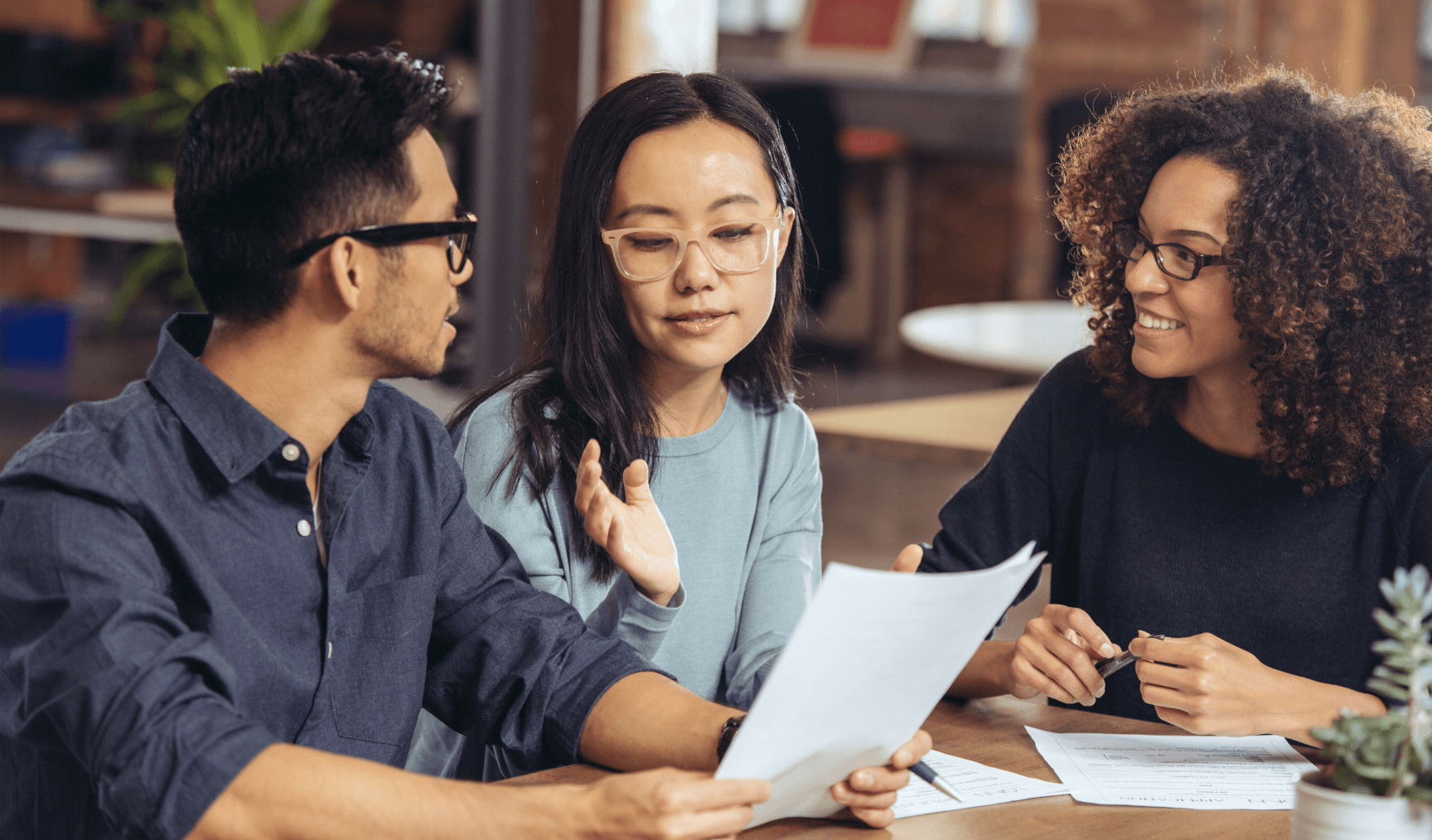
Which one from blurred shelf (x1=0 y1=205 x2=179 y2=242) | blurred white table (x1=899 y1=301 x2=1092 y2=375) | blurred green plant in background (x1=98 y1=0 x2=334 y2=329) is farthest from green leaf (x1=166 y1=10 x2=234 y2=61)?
blurred white table (x1=899 y1=301 x2=1092 y2=375)

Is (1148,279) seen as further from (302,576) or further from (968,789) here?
(302,576)

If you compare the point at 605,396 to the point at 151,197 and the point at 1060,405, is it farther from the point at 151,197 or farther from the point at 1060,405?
the point at 151,197

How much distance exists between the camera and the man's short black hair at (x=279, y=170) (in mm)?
1148

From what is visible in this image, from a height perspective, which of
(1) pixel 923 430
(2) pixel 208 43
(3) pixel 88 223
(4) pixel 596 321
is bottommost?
(1) pixel 923 430

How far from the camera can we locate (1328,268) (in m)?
1.44

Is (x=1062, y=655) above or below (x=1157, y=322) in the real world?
below

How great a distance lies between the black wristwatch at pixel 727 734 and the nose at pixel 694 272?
492 millimetres

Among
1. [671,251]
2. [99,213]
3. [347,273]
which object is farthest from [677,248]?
[99,213]

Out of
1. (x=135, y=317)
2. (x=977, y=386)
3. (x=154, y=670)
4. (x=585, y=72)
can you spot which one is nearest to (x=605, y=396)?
(x=154, y=670)

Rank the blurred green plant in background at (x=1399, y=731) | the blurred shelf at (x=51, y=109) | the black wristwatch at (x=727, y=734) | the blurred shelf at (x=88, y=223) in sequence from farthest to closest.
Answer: the blurred shelf at (x=51, y=109) → the blurred shelf at (x=88, y=223) → the black wristwatch at (x=727, y=734) → the blurred green plant in background at (x=1399, y=731)

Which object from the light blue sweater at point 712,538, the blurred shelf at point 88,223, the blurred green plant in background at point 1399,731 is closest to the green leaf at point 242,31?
the blurred shelf at point 88,223

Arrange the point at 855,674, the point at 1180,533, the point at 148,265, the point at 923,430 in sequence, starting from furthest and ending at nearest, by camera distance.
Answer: the point at 148,265 → the point at 923,430 → the point at 1180,533 → the point at 855,674

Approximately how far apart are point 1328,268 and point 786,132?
119 inches

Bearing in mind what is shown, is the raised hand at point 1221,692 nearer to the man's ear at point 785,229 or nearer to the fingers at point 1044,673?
the fingers at point 1044,673
